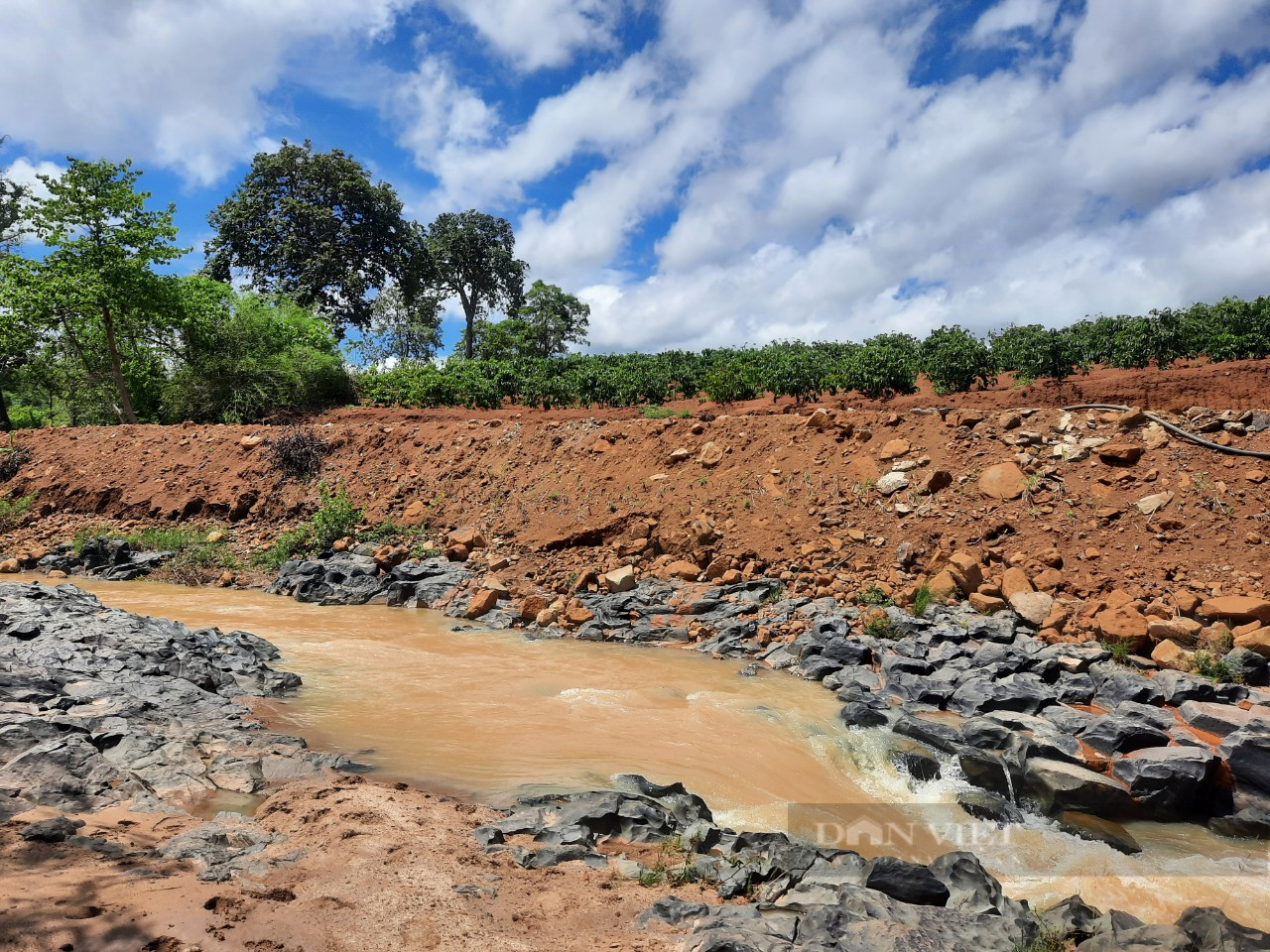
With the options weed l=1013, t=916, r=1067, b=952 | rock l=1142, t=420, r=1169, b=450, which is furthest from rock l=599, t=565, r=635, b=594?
weed l=1013, t=916, r=1067, b=952

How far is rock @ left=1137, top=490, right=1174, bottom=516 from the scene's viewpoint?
9.12m

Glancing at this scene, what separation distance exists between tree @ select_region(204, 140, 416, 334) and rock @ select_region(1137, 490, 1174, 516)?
3500 centimetres

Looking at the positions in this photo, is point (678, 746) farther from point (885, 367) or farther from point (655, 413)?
point (885, 367)

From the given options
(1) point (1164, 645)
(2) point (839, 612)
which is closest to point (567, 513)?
(2) point (839, 612)

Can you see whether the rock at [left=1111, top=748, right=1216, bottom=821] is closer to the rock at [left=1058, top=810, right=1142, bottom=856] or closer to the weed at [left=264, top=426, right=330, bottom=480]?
the rock at [left=1058, top=810, right=1142, bottom=856]

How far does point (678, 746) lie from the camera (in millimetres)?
6270

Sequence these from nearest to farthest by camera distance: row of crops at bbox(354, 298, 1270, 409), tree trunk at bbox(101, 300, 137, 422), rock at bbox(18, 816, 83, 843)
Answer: rock at bbox(18, 816, 83, 843)
row of crops at bbox(354, 298, 1270, 409)
tree trunk at bbox(101, 300, 137, 422)

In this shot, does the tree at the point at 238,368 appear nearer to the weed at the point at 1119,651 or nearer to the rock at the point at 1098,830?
the weed at the point at 1119,651

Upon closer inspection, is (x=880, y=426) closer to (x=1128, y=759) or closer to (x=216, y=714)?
(x=1128, y=759)

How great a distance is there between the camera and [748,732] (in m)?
6.61

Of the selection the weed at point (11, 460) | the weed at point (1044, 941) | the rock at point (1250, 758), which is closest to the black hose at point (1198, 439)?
the rock at point (1250, 758)

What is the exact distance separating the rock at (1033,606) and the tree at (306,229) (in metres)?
34.6

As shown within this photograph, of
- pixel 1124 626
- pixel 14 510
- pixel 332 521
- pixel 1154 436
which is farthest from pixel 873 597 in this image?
pixel 14 510

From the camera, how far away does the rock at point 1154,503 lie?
9117 millimetres
